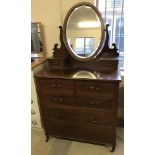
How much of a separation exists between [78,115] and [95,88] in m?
0.37

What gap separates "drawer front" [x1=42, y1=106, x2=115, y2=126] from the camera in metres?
1.77

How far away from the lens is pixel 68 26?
1.98m

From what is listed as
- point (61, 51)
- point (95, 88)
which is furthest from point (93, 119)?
point (61, 51)

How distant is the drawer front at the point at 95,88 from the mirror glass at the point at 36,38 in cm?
83

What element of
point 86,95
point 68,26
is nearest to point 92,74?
point 86,95

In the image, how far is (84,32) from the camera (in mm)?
1958

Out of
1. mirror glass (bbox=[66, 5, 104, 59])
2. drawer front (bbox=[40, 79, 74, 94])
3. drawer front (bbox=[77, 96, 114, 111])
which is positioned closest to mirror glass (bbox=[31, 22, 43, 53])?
mirror glass (bbox=[66, 5, 104, 59])

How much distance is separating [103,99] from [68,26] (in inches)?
35.4

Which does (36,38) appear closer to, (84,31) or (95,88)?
(84,31)

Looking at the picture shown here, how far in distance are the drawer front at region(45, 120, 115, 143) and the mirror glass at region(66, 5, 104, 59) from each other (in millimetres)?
764
